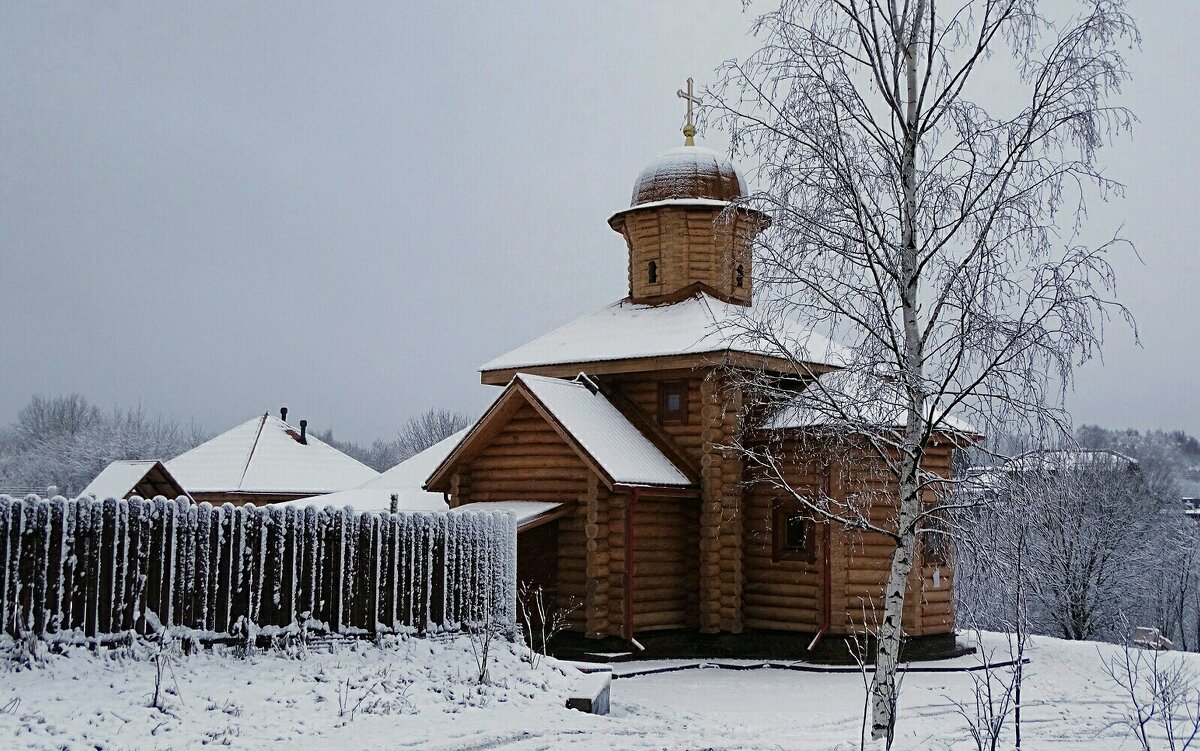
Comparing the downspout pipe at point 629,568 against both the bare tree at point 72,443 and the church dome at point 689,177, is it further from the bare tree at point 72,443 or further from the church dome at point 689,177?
the bare tree at point 72,443

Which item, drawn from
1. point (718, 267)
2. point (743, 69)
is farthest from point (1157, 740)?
point (718, 267)

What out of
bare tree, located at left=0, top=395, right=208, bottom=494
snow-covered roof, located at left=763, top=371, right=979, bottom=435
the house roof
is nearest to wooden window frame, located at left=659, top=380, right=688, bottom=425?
the house roof

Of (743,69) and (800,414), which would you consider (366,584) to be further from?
(743,69)

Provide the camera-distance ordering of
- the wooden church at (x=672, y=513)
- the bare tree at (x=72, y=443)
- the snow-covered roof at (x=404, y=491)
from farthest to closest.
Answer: the bare tree at (x=72, y=443), the snow-covered roof at (x=404, y=491), the wooden church at (x=672, y=513)

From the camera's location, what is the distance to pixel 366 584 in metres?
13.4

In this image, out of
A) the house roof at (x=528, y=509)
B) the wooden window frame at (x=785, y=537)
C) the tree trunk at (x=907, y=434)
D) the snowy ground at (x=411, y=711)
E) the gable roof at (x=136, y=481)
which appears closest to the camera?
the snowy ground at (x=411, y=711)

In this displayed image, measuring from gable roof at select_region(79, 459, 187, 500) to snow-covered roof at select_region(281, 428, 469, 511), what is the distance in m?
4.32

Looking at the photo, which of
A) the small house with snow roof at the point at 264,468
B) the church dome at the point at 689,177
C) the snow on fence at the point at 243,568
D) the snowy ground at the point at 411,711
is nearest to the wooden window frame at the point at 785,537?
the snowy ground at the point at 411,711

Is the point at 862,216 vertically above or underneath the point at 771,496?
above

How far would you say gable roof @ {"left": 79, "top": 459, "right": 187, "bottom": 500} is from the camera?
26.7m

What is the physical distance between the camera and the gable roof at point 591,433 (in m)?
18.3

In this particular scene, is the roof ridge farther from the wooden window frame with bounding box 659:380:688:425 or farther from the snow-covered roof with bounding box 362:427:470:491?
the wooden window frame with bounding box 659:380:688:425

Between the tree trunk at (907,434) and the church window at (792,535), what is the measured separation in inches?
351

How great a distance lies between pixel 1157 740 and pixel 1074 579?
27.4 m
